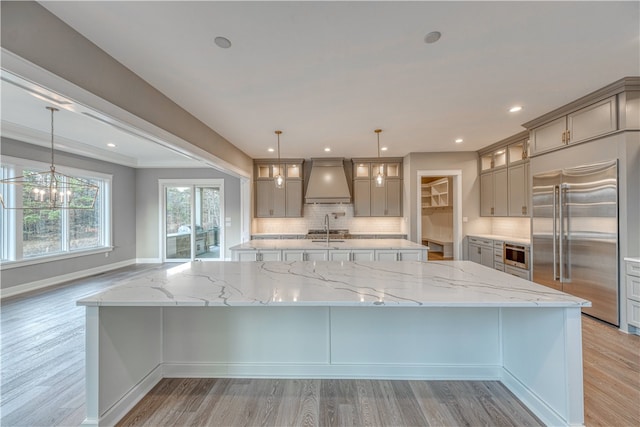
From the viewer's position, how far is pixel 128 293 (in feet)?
5.30

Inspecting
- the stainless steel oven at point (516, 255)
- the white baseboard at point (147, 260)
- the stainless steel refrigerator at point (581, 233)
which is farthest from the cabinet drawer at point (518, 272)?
the white baseboard at point (147, 260)

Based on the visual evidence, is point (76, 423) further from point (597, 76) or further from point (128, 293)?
point (597, 76)

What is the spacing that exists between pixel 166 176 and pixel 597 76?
788cm

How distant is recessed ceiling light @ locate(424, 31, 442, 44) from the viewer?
1.94 meters

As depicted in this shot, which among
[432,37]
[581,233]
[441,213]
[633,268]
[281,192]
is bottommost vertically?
[633,268]

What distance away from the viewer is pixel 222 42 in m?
2.02

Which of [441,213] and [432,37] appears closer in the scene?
[432,37]

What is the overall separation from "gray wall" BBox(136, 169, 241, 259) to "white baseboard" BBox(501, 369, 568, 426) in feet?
20.0

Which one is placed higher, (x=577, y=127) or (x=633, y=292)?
(x=577, y=127)

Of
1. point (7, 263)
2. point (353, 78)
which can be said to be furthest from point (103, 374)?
point (7, 263)

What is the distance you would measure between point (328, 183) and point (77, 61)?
462 centimetres

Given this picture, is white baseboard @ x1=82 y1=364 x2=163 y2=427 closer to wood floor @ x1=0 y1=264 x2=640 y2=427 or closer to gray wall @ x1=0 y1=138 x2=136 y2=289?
wood floor @ x1=0 y1=264 x2=640 y2=427

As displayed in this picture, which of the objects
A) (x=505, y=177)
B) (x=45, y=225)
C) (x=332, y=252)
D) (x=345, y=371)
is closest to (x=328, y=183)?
(x=332, y=252)

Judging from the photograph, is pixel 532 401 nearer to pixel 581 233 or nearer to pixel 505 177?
pixel 581 233
